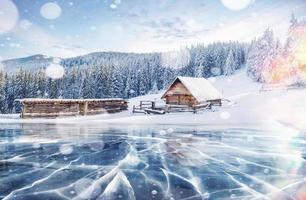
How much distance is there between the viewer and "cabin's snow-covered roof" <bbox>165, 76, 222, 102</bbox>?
135 feet

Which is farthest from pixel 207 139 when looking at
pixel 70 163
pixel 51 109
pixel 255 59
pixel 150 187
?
pixel 255 59

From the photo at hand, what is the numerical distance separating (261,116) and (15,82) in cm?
7271

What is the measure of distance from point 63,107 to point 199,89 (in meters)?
18.3

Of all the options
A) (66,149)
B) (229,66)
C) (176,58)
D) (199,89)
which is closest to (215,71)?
(229,66)

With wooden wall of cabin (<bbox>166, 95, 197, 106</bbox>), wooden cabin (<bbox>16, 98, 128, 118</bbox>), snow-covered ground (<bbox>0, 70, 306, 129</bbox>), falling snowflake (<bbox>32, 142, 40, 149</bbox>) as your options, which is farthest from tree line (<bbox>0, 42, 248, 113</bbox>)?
falling snowflake (<bbox>32, 142, 40, 149</bbox>)

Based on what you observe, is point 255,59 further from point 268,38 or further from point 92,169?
point 92,169

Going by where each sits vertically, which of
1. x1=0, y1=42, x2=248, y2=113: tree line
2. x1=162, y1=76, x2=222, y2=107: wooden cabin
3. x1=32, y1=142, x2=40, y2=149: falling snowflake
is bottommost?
x1=32, y1=142, x2=40, y2=149: falling snowflake

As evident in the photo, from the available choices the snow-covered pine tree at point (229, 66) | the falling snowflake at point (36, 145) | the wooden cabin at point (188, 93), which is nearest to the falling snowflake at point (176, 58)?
the snow-covered pine tree at point (229, 66)

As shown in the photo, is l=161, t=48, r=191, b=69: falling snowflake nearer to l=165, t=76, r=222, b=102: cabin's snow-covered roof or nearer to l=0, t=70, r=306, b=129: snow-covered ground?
l=0, t=70, r=306, b=129: snow-covered ground

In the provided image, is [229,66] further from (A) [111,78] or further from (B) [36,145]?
(B) [36,145]

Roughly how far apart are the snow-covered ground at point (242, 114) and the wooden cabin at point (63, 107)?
1.57 m

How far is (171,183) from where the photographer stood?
859 centimetres

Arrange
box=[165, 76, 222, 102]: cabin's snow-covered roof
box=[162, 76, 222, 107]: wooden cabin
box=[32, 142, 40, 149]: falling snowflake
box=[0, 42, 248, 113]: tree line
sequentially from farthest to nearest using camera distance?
box=[0, 42, 248, 113]: tree line, box=[162, 76, 222, 107]: wooden cabin, box=[165, 76, 222, 102]: cabin's snow-covered roof, box=[32, 142, 40, 149]: falling snowflake

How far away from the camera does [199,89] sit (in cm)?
4369
